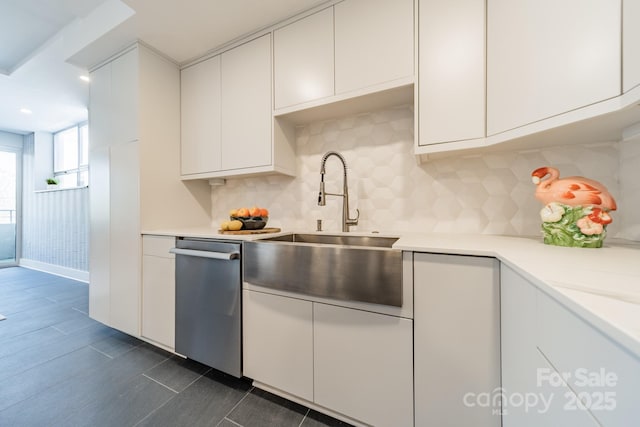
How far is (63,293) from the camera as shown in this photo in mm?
2896

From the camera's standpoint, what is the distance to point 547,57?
88 cm

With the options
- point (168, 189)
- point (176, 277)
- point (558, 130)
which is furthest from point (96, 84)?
point (558, 130)

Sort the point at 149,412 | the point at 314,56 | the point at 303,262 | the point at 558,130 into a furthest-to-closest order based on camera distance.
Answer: the point at 314,56, the point at 149,412, the point at 303,262, the point at 558,130

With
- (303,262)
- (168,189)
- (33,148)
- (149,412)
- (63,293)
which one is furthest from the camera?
(33,148)

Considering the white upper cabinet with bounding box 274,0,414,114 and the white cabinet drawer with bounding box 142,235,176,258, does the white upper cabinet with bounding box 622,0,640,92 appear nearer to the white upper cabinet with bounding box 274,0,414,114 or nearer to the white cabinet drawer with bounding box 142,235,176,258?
the white upper cabinet with bounding box 274,0,414,114

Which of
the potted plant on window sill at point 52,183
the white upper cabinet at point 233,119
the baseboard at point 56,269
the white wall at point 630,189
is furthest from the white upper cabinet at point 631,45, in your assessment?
the potted plant on window sill at point 52,183

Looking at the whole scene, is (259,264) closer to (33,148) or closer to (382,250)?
(382,250)

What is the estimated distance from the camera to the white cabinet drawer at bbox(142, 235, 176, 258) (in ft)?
5.24

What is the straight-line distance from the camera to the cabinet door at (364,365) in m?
0.95

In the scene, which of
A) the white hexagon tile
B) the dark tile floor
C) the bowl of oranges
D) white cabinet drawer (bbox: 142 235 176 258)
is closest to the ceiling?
the white hexagon tile

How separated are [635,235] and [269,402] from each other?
1.86 m

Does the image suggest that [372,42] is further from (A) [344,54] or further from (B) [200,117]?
(B) [200,117]

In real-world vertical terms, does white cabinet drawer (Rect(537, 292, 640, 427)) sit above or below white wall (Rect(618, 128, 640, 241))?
below

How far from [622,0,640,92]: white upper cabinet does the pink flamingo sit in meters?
0.36
